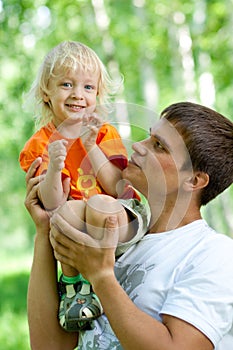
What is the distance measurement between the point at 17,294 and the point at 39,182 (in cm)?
1136

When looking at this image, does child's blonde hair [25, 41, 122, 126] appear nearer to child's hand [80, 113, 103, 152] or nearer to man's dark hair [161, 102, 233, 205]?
child's hand [80, 113, 103, 152]

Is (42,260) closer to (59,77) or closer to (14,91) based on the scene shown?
(59,77)

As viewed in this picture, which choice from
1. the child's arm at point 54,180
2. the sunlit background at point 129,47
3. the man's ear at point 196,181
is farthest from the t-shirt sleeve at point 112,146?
the sunlit background at point 129,47

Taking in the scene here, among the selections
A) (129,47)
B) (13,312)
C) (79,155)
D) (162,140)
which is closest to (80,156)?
(79,155)

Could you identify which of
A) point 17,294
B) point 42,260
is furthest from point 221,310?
point 17,294

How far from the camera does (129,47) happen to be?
1092 cm

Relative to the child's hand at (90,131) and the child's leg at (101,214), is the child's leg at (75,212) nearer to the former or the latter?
the child's leg at (101,214)

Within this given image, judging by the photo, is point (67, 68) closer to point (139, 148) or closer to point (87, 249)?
point (139, 148)

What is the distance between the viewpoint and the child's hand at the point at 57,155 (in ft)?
6.91

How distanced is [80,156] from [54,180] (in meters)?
0.18

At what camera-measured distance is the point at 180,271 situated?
1912 millimetres

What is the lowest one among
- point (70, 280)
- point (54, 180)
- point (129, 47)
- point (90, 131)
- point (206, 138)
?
point (129, 47)

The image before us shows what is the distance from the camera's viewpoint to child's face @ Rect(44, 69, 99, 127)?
2324mm

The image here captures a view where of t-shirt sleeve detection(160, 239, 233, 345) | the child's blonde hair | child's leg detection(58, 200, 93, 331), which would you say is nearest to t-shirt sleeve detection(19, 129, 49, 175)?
the child's blonde hair
